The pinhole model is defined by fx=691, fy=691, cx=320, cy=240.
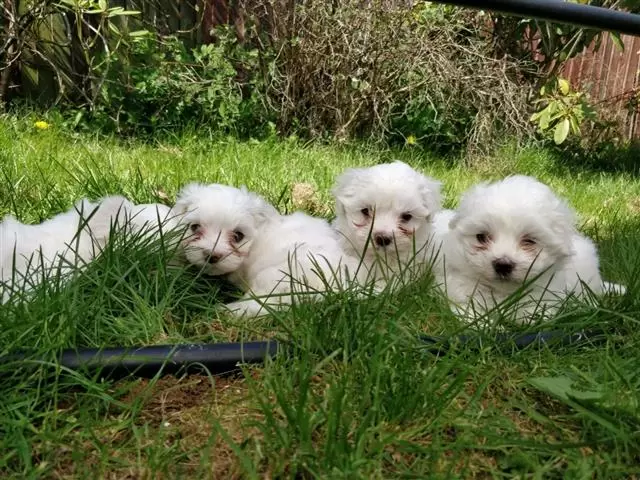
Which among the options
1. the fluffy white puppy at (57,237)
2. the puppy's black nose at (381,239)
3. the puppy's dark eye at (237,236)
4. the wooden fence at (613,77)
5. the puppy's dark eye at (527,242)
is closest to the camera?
the fluffy white puppy at (57,237)

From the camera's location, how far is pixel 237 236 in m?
2.93

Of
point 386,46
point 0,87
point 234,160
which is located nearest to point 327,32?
point 386,46

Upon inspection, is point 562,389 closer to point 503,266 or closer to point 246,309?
point 503,266

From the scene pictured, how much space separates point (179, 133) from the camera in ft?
20.7

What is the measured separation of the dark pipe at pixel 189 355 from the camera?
1.81m

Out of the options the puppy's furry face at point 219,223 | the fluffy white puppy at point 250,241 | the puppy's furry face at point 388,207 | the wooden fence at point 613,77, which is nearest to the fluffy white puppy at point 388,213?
the puppy's furry face at point 388,207

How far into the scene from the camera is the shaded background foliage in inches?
253

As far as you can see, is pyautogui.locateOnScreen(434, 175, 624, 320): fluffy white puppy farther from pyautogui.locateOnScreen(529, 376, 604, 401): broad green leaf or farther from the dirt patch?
the dirt patch

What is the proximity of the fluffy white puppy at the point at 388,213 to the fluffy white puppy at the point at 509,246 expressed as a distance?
18 cm

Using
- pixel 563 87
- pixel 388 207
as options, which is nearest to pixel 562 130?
pixel 563 87

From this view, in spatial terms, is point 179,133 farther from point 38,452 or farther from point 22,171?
point 38,452

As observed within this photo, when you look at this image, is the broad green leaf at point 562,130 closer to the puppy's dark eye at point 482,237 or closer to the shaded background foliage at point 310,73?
the shaded background foliage at point 310,73

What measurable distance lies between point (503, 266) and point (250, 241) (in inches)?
41.6

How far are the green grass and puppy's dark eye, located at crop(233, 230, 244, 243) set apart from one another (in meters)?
0.35
